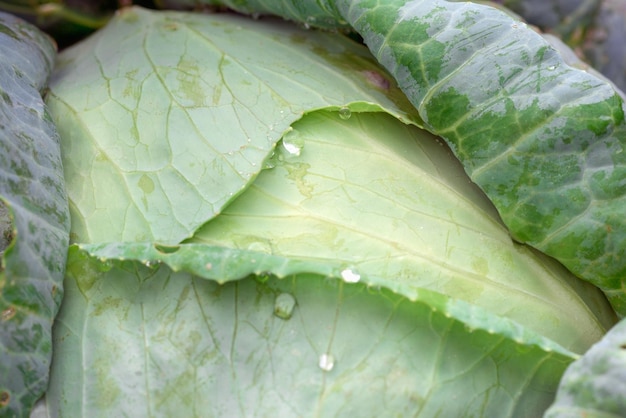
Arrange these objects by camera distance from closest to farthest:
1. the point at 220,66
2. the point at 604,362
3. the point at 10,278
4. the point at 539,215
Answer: the point at 604,362
the point at 10,278
the point at 539,215
the point at 220,66

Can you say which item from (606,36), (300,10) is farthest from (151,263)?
(606,36)

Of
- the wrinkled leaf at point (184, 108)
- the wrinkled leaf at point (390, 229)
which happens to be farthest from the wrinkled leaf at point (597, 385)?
the wrinkled leaf at point (184, 108)

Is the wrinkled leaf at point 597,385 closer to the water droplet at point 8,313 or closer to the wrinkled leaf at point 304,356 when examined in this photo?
the wrinkled leaf at point 304,356

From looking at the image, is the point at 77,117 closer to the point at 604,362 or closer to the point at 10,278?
the point at 10,278

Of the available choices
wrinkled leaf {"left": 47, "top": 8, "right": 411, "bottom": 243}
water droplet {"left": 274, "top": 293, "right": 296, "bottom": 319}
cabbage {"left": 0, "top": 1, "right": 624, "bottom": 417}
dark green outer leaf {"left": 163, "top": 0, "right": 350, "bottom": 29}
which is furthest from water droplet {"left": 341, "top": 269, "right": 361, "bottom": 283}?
dark green outer leaf {"left": 163, "top": 0, "right": 350, "bottom": 29}

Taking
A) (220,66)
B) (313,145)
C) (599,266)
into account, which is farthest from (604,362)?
(220,66)

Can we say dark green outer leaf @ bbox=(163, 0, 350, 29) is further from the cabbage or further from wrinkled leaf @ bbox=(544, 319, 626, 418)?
wrinkled leaf @ bbox=(544, 319, 626, 418)
